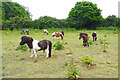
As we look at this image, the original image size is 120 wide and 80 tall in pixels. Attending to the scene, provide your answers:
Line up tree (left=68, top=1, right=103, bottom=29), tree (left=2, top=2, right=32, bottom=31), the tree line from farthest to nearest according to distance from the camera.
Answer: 1. tree (left=68, top=1, right=103, bottom=29)
2. the tree line
3. tree (left=2, top=2, right=32, bottom=31)

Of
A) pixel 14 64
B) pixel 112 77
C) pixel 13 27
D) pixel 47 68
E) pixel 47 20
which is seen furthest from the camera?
pixel 47 20

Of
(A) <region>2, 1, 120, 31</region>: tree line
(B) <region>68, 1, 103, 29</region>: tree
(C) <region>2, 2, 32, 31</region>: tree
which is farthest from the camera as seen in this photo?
(B) <region>68, 1, 103, 29</region>: tree

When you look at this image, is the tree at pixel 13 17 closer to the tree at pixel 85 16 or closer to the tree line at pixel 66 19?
the tree line at pixel 66 19

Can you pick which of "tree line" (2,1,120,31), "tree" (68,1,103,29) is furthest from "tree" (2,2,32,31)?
"tree" (68,1,103,29)

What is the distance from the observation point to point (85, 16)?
110ft

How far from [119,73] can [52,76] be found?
8.46ft

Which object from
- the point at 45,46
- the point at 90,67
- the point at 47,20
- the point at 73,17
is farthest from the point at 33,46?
the point at 73,17

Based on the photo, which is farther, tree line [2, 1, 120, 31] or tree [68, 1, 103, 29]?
tree [68, 1, 103, 29]

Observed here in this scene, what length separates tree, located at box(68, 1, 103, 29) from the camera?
34.2 meters

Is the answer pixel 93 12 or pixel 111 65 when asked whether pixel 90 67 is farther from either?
pixel 93 12

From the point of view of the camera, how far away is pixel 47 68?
511 centimetres

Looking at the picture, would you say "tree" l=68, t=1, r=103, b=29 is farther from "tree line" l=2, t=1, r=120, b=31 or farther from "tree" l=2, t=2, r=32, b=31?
"tree" l=2, t=2, r=32, b=31

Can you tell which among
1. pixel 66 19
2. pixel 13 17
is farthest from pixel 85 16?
pixel 13 17

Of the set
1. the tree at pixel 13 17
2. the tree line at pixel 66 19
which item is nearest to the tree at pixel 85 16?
the tree line at pixel 66 19
